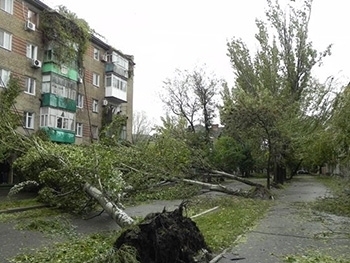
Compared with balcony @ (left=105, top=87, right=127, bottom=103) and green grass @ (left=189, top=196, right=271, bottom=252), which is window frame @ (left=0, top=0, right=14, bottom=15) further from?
green grass @ (left=189, top=196, right=271, bottom=252)

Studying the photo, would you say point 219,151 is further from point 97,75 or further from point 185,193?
point 185,193

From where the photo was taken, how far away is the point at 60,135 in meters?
25.0

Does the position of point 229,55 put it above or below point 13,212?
above

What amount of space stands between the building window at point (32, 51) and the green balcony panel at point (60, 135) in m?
→ 4.92

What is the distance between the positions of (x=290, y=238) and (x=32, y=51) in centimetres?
2133

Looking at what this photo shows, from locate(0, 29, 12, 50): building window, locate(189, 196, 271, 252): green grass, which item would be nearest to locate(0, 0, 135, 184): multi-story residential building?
locate(0, 29, 12, 50): building window

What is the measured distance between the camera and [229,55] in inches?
1137

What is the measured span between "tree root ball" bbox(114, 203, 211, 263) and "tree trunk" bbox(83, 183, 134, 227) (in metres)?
1.57

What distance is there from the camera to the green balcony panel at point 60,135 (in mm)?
23802

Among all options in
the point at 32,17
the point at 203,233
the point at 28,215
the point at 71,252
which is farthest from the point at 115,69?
the point at 71,252

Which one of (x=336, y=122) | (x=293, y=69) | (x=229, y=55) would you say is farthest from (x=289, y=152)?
(x=336, y=122)

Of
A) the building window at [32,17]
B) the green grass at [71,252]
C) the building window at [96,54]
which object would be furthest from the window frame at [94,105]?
the green grass at [71,252]

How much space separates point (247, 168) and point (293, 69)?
15.4 metres

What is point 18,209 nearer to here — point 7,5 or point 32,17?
point 7,5
